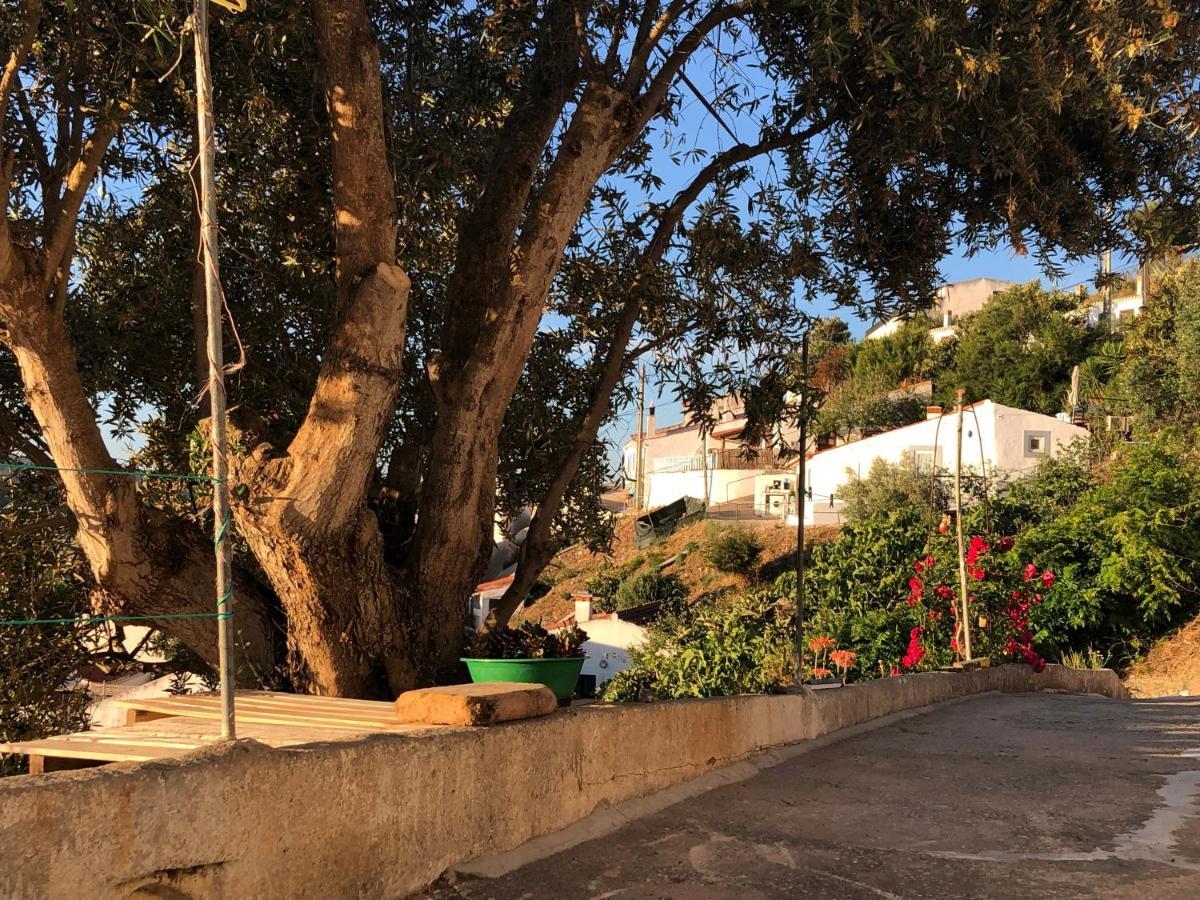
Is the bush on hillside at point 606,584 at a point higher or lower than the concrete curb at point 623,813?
higher

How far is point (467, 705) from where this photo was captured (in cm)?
409

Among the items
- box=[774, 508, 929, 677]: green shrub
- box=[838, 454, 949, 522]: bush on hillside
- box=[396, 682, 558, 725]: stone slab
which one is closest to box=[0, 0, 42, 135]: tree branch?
box=[396, 682, 558, 725]: stone slab

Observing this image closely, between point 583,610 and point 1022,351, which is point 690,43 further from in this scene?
point 1022,351

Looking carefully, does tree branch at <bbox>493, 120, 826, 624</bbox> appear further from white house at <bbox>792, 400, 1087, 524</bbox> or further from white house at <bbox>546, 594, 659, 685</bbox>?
white house at <bbox>792, 400, 1087, 524</bbox>

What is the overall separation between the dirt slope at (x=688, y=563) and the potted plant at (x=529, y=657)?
92.6ft

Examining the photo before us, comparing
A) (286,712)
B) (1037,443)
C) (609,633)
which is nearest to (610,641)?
(609,633)

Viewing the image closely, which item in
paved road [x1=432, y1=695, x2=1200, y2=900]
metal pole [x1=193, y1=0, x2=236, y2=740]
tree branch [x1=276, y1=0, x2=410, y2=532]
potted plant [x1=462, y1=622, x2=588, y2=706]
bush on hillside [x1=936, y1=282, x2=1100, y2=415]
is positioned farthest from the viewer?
bush on hillside [x1=936, y1=282, x2=1100, y2=415]

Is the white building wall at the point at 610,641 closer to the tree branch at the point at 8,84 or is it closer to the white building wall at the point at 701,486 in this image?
the white building wall at the point at 701,486

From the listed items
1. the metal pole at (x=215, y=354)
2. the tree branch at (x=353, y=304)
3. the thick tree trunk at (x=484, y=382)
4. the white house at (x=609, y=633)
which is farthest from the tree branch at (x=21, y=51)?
the white house at (x=609, y=633)

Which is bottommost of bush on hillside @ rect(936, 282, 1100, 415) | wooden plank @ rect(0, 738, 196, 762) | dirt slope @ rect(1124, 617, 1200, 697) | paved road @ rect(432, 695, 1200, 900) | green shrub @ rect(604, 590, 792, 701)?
dirt slope @ rect(1124, 617, 1200, 697)

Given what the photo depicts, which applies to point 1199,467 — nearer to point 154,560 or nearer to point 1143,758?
point 1143,758

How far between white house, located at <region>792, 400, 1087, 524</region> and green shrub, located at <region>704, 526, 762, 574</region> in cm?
319

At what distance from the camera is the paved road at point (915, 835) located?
13.1ft

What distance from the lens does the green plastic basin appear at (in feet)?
16.5
